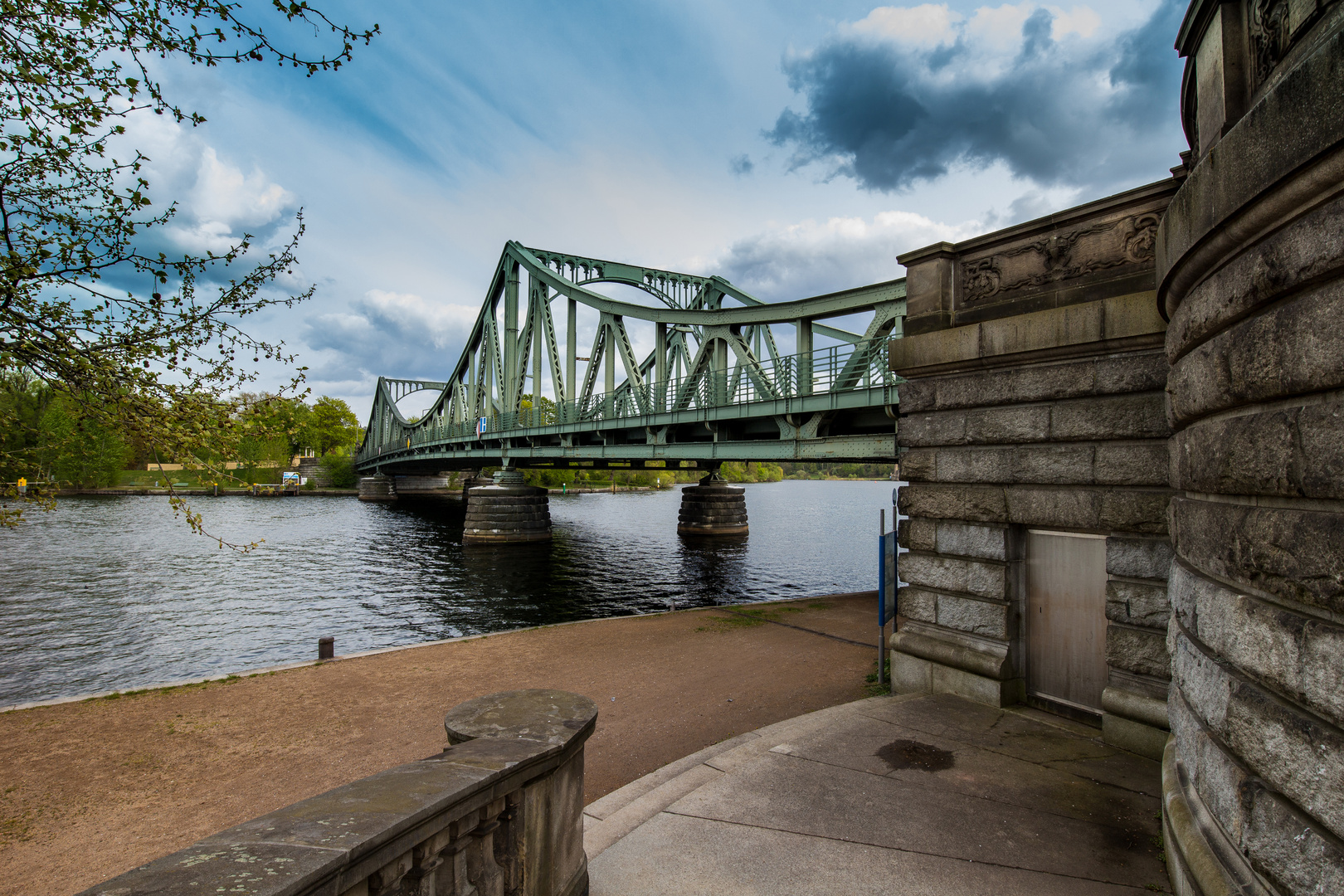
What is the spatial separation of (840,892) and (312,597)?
22481mm

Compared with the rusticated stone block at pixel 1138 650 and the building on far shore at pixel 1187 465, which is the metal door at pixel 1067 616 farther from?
the rusticated stone block at pixel 1138 650

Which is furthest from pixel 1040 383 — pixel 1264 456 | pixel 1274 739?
pixel 1274 739

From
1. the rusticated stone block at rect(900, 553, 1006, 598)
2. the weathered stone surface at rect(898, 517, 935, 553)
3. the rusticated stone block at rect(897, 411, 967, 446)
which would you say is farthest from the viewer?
the weathered stone surface at rect(898, 517, 935, 553)

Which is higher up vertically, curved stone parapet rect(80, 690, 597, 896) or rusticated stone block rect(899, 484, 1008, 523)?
rusticated stone block rect(899, 484, 1008, 523)

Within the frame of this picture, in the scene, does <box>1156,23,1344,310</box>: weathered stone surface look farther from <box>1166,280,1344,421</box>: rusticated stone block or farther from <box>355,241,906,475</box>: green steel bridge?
<box>355,241,906,475</box>: green steel bridge

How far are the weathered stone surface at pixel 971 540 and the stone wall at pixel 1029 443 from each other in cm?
1

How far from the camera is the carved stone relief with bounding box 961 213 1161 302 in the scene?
583cm

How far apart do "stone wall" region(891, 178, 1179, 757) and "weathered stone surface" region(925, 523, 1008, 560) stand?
1cm

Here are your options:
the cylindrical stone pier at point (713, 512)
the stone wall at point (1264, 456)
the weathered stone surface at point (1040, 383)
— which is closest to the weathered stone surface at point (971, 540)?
the weathered stone surface at point (1040, 383)

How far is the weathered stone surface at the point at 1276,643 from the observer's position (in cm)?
213

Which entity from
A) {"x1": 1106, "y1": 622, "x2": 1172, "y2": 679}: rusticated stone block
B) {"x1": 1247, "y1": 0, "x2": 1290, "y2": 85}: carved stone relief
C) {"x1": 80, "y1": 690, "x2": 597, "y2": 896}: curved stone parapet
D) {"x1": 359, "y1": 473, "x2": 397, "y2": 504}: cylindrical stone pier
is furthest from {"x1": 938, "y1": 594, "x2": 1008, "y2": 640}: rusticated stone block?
{"x1": 359, "y1": 473, "x2": 397, "y2": 504}: cylindrical stone pier

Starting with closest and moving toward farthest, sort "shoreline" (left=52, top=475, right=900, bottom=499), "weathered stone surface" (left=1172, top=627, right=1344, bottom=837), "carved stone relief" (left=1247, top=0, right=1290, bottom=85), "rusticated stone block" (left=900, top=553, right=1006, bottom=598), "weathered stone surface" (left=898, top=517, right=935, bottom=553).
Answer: "weathered stone surface" (left=1172, top=627, right=1344, bottom=837) → "carved stone relief" (left=1247, top=0, right=1290, bottom=85) → "rusticated stone block" (left=900, top=553, right=1006, bottom=598) → "weathered stone surface" (left=898, top=517, right=935, bottom=553) → "shoreline" (left=52, top=475, right=900, bottom=499)

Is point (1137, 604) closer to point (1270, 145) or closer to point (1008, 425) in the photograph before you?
point (1008, 425)

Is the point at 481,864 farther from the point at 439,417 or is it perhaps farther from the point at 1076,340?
the point at 439,417
